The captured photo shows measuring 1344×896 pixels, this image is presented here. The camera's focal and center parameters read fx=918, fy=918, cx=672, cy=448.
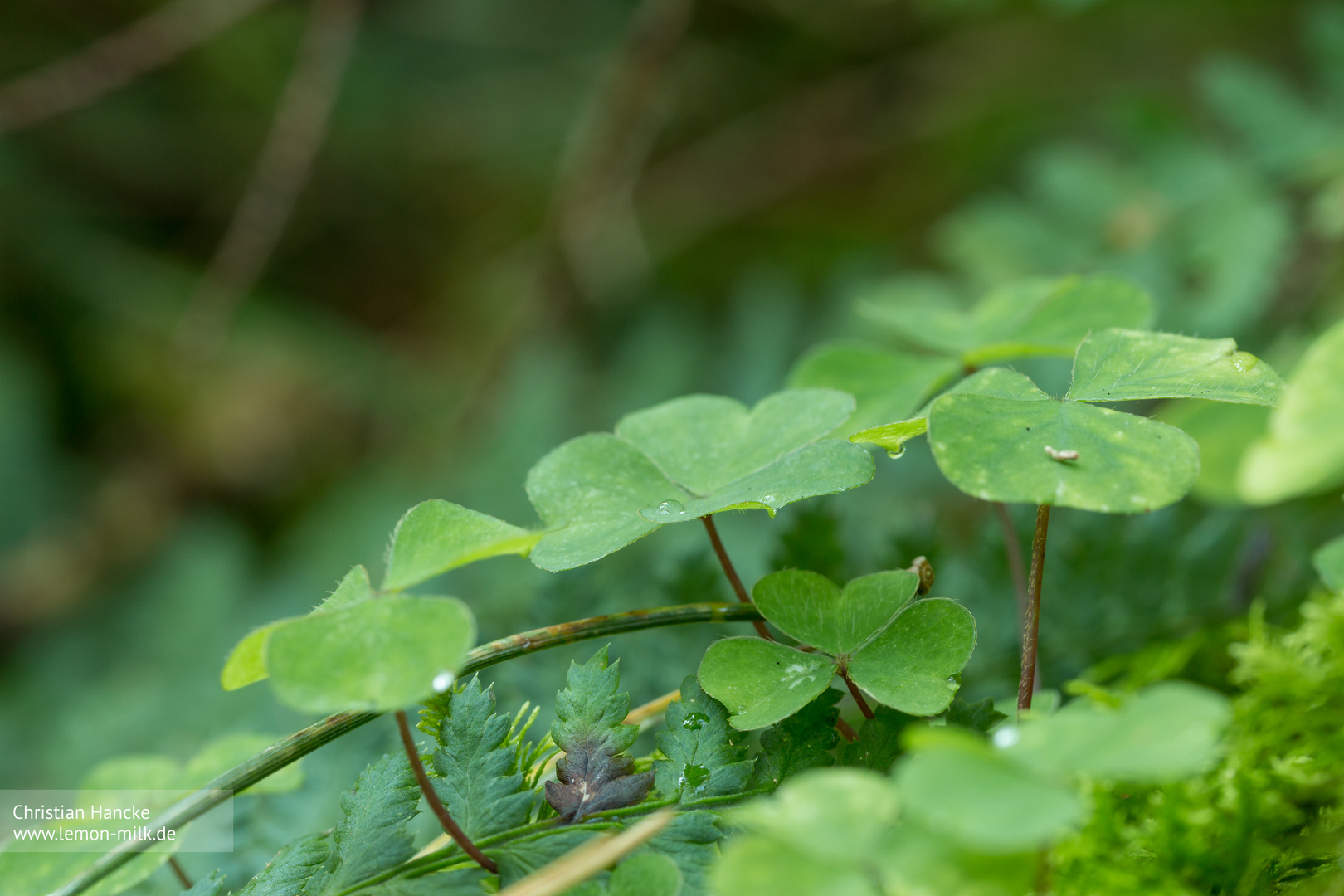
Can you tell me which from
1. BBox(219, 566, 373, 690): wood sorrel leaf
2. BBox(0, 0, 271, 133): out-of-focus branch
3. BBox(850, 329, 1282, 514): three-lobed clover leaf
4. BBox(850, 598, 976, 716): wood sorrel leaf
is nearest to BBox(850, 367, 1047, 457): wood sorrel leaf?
BBox(850, 329, 1282, 514): three-lobed clover leaf

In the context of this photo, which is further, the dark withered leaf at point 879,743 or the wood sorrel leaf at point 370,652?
the dark withered leaf at point 879,743

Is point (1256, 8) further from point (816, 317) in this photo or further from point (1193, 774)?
point (1193, 774)

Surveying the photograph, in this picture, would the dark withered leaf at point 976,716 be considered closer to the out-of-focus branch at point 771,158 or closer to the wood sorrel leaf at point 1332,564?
the wood sorrel leaf at point 1332,564

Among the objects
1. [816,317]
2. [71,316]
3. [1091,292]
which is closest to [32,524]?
[71,316]

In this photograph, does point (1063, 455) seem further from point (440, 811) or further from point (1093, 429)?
point (440, 811)

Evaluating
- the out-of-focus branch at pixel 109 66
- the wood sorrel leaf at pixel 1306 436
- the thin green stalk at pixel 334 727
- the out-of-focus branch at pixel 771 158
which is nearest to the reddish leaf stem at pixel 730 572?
the thin green stalk at pixel 334 727

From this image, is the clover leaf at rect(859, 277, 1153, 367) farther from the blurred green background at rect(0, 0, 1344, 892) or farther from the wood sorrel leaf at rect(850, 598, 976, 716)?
the wood sorrel leaf at rect(850, 598, 976, 716)
